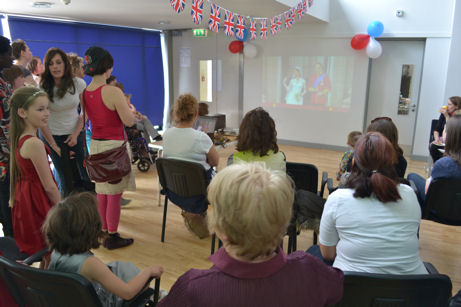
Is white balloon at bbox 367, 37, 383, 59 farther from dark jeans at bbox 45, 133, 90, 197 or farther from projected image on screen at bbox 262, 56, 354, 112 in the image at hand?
dark jeans at bbox 45, 133, 90, 197

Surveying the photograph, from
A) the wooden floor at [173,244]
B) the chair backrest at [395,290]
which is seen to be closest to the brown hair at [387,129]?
the wooden floor at [173,244]

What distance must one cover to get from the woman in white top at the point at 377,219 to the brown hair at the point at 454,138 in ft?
3.36

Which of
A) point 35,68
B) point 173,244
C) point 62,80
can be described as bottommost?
point 173,244

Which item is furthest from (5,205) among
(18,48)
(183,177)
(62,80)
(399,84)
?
(399,84)

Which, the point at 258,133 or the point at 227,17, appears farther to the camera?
the point at 227,17

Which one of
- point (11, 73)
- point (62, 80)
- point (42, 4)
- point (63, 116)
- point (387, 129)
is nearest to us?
point (387, 129)

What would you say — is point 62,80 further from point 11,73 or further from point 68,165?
point 68,165

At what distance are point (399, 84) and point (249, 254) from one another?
6.13 meters

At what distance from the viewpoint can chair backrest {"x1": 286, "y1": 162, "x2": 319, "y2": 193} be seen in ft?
8.25

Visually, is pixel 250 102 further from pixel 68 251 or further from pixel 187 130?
pixel 68 251

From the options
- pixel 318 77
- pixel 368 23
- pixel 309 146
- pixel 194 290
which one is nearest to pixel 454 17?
pixel 368 23

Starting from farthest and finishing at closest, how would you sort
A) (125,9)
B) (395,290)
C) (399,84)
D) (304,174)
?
1. (399,84)
2. (125,9)
3. (304,174)
4. (395,290)

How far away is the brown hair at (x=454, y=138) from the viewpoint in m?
2.15

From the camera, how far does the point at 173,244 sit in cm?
293
